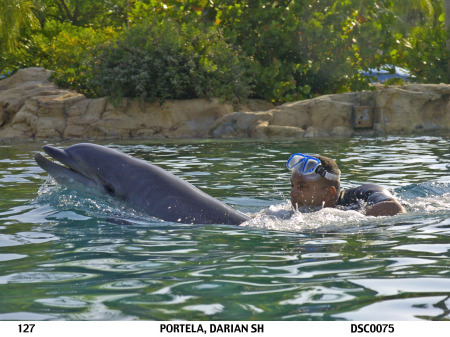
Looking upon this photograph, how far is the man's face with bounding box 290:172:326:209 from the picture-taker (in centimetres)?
578

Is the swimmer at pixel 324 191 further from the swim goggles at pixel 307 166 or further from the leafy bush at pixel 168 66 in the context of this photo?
the leafy bush at pixel 168 66

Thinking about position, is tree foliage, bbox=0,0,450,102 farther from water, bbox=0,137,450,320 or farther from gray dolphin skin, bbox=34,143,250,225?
gray dolphin skin, bbox=34,143,250,225

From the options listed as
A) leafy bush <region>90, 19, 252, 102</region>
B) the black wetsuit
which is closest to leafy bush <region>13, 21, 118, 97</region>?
leafy bush <region>90, 19, 252, 102</region>

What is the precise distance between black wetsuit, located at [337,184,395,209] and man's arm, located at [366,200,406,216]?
11 centimetres

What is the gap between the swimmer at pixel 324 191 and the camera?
18.5 ft

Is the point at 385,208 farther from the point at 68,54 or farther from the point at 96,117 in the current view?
the point at 68,54

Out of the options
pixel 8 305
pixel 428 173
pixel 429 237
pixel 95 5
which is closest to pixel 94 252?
pixel 8 305

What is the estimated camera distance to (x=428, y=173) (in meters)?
Result: 9.27

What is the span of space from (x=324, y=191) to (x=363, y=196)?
0.38 meters

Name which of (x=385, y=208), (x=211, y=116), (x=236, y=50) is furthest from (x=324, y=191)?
(x=236, y=50)

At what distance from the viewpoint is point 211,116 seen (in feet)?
61.8

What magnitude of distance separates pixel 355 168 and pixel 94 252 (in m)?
6.47

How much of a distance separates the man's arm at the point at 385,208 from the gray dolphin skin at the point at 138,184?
108cm
